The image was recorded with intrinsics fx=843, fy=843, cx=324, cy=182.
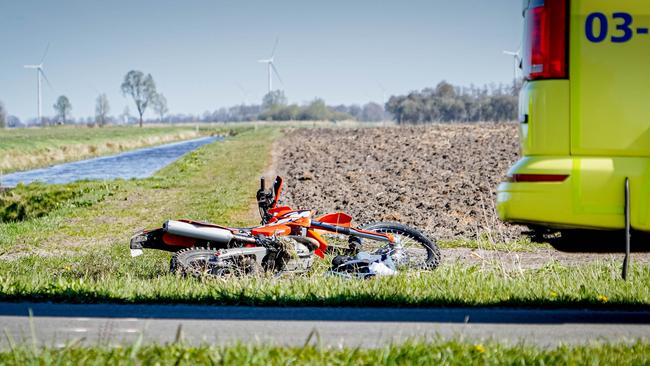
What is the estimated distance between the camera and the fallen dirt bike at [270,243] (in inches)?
347

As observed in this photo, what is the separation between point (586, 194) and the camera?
570 cm

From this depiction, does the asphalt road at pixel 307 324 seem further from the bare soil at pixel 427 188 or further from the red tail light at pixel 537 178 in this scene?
the red tail light at pixel 537 178

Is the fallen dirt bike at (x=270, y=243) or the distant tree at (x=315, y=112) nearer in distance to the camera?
the fallen dirt bike at (x=270, y=243)

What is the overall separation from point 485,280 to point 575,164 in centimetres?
231

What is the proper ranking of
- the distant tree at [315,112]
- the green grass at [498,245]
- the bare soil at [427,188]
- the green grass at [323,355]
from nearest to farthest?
the green grass at [323,355] → the bare soil at [427,188] → the green grass at [498,245] → the distant tree at [315,112]

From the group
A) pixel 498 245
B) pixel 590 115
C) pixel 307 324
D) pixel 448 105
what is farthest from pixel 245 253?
pixel 448 105

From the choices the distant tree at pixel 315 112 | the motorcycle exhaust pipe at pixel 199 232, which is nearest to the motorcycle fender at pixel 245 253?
the motorcycle exhaust pipe at pixel 199 232

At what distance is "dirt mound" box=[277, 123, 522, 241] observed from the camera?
54.4 feet

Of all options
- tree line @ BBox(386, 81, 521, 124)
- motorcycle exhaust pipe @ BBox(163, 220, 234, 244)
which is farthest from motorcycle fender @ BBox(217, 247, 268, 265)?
tree line @ BBox(386, 81, 521, 124)

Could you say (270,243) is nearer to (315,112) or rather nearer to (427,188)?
(427,188)

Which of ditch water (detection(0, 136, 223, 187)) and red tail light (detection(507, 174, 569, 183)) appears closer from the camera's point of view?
red tail light (detection(507, 174, 569, 183))

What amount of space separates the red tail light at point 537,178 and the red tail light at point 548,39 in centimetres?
69

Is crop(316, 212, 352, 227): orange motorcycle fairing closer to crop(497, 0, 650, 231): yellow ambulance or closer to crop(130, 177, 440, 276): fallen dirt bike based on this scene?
crop(130, 177, 440, 276): fallen dirt bike

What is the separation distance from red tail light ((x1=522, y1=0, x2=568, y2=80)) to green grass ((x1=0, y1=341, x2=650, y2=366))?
1.97 meters
